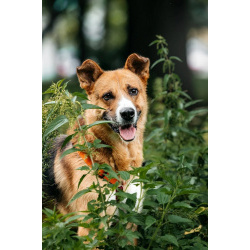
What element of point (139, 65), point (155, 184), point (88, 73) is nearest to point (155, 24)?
point (139, 65)

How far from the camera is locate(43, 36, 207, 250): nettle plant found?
2307 mm

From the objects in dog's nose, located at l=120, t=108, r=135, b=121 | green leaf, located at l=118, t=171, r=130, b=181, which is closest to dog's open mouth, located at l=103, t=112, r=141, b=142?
dog's nose, located at l=120, t=108, r=135, b=121

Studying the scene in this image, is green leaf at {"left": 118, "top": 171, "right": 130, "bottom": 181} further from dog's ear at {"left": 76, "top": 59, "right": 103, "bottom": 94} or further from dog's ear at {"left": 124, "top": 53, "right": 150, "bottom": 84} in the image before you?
dog's ear at {"left": 124, "top": 53, "right": 150, "bottom": 84}

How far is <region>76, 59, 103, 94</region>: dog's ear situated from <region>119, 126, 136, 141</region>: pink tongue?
471mm

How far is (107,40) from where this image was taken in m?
3.42

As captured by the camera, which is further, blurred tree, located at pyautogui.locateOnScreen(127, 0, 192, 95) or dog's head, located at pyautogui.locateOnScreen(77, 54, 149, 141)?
blurred tree, located at pyautogui.locateOnScreen(127, 0, 192, 95)

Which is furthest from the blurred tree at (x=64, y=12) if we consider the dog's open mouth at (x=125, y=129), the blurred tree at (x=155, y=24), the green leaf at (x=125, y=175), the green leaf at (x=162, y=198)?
the green leaf at (x=162, y=198)

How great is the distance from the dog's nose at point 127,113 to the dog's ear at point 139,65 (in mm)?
496

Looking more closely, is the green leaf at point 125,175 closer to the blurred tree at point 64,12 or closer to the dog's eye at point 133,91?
the dog's eye at point 133,91

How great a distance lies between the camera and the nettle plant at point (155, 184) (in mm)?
2307
